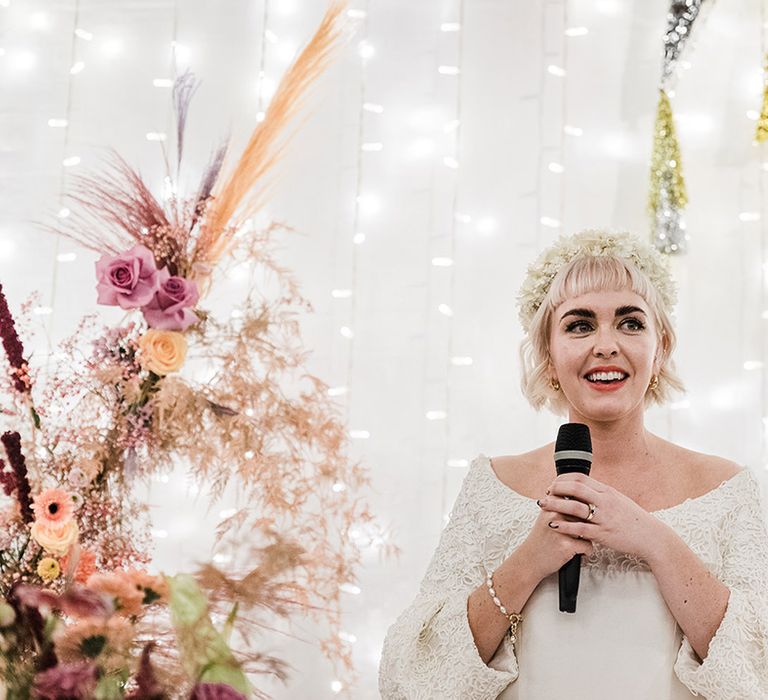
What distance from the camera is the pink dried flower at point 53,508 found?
1.63 metres

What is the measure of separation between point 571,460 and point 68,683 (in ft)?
3.22

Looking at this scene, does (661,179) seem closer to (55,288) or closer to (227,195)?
(227,195)

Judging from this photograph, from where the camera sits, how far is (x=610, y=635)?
169 centimetres

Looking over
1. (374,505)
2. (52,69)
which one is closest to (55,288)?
→ (52,69)

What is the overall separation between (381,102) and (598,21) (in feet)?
2.07

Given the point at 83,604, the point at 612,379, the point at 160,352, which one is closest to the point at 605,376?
the point at 612,379

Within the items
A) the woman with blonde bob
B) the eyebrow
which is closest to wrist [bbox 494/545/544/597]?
the woman with blonde bob

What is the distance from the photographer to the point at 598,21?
2814 mm

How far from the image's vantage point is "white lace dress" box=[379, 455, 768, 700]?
162 centimetres

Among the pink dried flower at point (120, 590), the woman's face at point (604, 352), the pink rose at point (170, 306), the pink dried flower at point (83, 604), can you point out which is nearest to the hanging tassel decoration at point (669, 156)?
the woman's face at point (604, 352)

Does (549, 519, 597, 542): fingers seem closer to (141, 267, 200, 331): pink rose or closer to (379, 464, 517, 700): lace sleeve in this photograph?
(379, 464, 517, 700): lace sleeve

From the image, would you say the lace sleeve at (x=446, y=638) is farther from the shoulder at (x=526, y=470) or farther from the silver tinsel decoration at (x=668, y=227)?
the silver tinsel decoration at (x=668, y=227)

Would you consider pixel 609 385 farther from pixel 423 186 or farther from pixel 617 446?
pixel 423 186

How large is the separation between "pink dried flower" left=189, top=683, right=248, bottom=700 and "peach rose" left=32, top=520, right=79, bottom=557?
2.94ft
